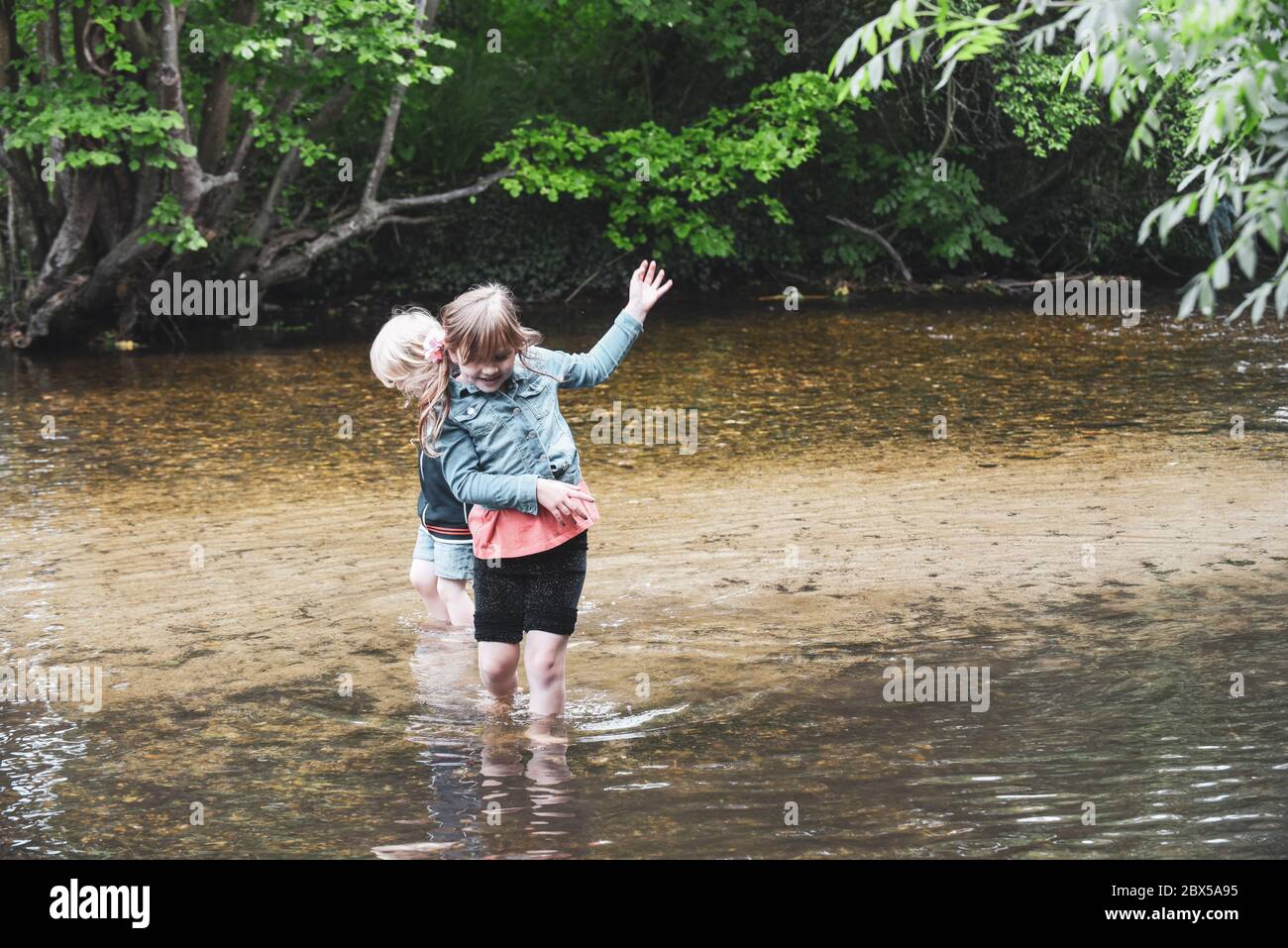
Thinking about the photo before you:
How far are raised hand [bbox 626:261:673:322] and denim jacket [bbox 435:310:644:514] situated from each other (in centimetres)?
12

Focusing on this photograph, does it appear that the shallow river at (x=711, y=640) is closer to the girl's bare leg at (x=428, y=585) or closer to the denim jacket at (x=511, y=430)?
the girl's bare leg at (x=428, y=585)

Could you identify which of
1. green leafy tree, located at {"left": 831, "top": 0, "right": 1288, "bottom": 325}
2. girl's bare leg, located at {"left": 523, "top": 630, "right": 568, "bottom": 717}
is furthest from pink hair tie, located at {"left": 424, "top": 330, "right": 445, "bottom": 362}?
green leafy tree, located at {"left": 831, "top": 0, "right": 1288, "bottom": 325}

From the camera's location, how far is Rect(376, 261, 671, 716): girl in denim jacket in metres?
4.70

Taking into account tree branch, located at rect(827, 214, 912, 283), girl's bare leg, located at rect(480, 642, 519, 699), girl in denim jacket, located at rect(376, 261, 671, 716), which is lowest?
girl's bare leg, located at rect(480, 642, 519, 699)

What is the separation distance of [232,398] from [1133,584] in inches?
341

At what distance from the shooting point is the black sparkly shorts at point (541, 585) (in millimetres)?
4973

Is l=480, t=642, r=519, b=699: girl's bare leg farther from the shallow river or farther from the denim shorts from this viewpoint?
the denim shorts

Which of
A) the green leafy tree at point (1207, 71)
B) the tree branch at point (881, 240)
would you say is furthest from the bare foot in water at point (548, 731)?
the tree branch at point (881, 240)

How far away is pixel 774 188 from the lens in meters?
22.2

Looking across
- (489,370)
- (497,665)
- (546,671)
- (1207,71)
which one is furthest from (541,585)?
(1207,71)

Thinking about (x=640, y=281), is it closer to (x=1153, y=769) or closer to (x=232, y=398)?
(x=1153, y=769)

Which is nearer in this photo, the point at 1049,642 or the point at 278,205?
the point at 1049,642
